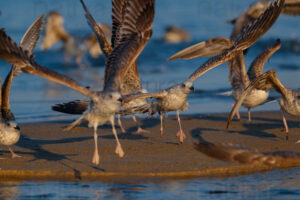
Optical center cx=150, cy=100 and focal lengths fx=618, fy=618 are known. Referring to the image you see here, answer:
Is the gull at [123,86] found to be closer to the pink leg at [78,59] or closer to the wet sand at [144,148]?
the wet sand at [144,148]

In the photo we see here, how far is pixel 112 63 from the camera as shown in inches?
328

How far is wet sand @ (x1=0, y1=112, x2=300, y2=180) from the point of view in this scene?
769 cm

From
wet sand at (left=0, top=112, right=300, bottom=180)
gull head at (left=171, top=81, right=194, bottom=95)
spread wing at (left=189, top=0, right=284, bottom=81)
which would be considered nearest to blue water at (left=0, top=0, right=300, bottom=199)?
wet sand at (left=0, top=112, right=300, bottom=180)

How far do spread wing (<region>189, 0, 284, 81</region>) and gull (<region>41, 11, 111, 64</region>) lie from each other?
12128 mm

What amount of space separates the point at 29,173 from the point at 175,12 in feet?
89.1

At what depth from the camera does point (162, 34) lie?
26906 millimetres

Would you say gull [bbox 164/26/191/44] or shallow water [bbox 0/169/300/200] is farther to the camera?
gull [bbox 164/26/191/44]

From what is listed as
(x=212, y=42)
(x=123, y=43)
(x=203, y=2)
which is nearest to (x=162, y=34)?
(x=203, y=2)

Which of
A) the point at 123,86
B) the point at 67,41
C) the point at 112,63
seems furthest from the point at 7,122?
the point at 67,41

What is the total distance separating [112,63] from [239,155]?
116 inches

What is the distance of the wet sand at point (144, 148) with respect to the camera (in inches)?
303

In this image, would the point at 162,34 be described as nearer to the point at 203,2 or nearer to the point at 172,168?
the point at 203,2

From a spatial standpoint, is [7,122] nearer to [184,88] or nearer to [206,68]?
[184,88]

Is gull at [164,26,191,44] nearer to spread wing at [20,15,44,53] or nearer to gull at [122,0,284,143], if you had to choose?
gull at [122,0,284,143]
